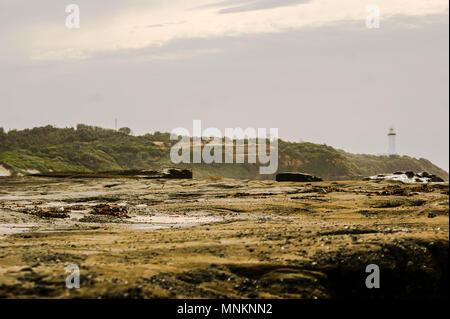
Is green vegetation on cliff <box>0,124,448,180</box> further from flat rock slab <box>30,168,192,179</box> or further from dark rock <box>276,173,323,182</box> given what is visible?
dark rock <box>276,173,323,182</box>

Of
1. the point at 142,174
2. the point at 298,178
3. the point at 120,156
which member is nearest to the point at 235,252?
the point at 298,178

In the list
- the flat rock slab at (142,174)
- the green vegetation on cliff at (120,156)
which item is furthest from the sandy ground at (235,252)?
the green vegetation on cliff at (120,156)

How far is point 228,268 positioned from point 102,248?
199cm

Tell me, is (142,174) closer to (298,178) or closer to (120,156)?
(298,178)

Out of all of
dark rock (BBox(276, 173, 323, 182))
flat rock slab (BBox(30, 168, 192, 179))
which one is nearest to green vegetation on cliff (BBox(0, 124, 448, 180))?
flat rock slab (BBox(30, 168, 192, 179))

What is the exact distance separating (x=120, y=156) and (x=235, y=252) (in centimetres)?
3725

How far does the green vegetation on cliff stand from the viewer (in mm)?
37091

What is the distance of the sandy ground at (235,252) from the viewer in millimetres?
6043

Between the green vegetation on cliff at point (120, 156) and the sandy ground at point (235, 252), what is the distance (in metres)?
22.0

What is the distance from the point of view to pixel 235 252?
717cm

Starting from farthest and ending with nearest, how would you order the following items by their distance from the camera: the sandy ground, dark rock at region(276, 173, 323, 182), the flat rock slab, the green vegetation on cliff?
the green vegetation on cliff
the flat rock slab
dark rock at region(276, 173, 323, 182)
the sandy ground

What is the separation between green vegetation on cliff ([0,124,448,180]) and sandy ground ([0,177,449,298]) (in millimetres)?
22017

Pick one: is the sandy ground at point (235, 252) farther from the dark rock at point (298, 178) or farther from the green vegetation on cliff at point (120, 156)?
the green vegetation on cliff at point (120, 156)
